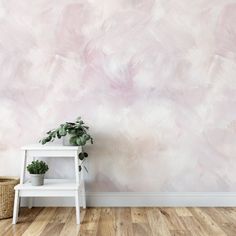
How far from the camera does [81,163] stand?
2914 millimetres

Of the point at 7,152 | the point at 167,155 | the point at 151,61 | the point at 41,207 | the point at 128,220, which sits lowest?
the point at 128,220

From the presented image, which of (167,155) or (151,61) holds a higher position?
(151,61)

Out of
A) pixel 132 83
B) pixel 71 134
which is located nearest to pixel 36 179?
pixel 71 134

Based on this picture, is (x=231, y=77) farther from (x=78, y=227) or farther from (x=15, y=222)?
(x=15, y=222)

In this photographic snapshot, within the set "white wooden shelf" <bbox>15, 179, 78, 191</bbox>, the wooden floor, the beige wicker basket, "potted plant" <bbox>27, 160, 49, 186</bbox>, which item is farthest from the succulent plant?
the wooden floor

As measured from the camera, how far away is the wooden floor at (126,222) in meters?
2.34

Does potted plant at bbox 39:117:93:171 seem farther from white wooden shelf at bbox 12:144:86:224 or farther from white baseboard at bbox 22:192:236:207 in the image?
white baseboard at bbox 22:192:236:207

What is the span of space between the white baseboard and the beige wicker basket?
0.29 metres

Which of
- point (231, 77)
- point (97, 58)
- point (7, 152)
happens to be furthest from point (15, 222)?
point (231, 77)

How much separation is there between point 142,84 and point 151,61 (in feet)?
0.65

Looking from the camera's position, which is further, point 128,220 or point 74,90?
point 74,90

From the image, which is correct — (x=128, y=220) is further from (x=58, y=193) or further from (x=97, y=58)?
(x=97, y=58)

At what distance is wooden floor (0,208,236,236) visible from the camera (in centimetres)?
234

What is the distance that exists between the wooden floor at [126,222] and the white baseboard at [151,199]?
7 cm
